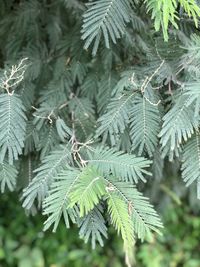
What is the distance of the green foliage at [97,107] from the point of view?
957mm

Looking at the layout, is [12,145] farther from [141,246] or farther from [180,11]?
[141,246]

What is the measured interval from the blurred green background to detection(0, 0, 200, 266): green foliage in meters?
1.14

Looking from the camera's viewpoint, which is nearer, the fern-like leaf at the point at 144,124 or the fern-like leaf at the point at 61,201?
the fern-like leaf at the point at 61,201

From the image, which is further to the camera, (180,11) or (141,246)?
(141,246)

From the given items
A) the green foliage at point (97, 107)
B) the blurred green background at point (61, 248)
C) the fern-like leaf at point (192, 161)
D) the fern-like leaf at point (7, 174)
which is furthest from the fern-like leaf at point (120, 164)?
the blurred green background at point (61, 248)

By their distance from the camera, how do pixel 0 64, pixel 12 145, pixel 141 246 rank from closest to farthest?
pixel 12 145, pixel 0 64, pixel 141 246

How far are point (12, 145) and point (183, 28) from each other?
1.89ft

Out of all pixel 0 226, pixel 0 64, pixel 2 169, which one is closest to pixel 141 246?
pixel 0 226

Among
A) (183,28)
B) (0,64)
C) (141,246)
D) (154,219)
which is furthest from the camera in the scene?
(141,246)

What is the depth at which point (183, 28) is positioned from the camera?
1327mm

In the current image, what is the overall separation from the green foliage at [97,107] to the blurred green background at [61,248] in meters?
1.14

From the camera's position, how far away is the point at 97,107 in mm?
1395

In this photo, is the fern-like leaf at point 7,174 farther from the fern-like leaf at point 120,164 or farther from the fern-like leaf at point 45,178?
the fern-like leaf at point 120,164

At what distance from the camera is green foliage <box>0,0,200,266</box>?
0.96m
